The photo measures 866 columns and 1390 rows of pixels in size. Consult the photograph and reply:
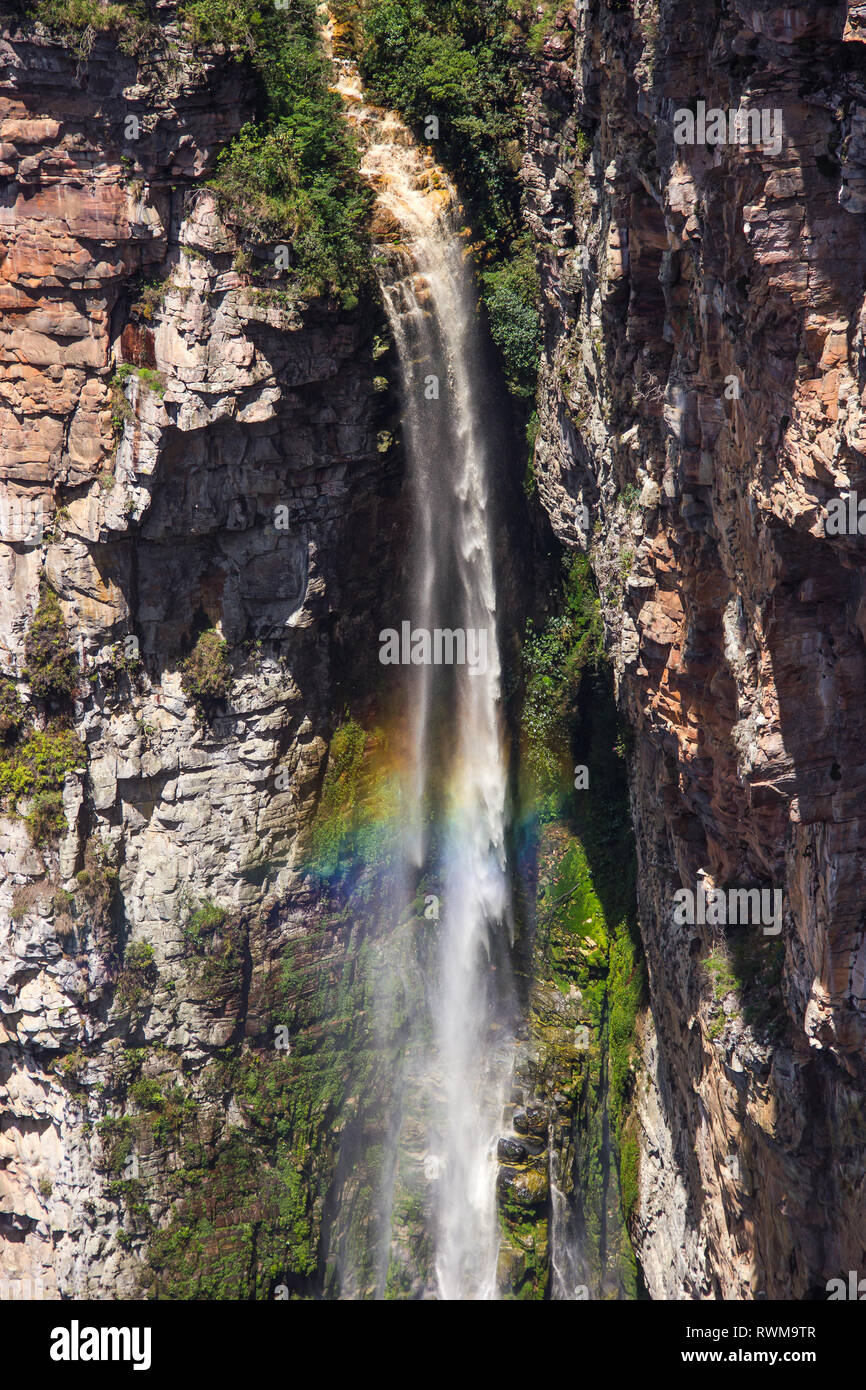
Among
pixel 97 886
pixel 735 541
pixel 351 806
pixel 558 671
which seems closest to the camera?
pixel 735 541

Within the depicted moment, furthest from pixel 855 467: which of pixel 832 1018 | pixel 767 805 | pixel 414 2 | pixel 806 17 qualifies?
pixel 414 2

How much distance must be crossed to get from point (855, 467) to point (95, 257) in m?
15.7

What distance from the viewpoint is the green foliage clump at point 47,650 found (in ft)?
80.8

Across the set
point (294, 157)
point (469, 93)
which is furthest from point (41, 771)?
point (469, 93)

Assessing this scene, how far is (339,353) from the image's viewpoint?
24328mm

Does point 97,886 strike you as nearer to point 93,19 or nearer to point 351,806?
point 351,806

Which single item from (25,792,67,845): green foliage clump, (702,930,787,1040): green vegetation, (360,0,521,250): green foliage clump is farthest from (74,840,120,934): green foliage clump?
(360,0,521,250): green foliage clump

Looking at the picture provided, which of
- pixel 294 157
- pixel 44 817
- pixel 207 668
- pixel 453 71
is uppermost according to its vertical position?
pixel 453 71

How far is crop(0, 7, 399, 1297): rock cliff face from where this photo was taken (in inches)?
875

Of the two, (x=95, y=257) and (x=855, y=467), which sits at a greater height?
(x=95, y=257)

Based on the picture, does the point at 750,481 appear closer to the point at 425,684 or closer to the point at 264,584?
the point at 264,584

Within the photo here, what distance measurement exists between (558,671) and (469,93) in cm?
1215

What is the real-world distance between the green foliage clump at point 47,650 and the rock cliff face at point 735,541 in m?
10.8

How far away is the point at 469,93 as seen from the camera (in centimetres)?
2497
